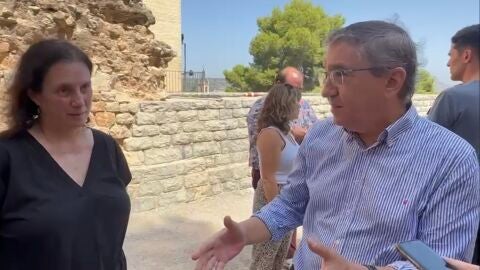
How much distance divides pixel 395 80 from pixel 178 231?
4.95 meters

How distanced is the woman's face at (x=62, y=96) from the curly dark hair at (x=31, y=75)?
24 millimetres

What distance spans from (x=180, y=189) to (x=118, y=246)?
500 cm

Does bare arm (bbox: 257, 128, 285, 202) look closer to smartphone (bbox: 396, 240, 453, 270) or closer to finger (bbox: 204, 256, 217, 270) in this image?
finger (bbox: 204, 256, 217, 270)

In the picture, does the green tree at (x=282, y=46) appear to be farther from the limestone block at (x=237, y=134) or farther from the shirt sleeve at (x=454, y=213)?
the shirt sleeve at (x=454, y=213)

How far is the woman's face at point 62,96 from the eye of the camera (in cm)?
212

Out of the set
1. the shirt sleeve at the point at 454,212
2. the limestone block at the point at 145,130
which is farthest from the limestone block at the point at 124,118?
the shirt sleeve at the point at 454,212

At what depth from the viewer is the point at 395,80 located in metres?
1.51

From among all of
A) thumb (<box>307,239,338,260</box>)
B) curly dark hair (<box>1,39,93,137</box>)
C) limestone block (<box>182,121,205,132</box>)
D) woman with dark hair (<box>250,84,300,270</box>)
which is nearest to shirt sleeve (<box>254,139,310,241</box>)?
thumb (<box>307,239,338,260</box>)

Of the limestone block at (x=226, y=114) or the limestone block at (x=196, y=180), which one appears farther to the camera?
the limestone block at (x=226, y=114)

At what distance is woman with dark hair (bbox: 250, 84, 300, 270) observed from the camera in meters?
3.52

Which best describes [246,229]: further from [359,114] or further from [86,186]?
[86,186]

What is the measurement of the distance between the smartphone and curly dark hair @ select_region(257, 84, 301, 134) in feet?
7.59

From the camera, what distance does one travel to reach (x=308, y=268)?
5.57 ft

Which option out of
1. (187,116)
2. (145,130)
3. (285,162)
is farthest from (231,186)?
(285,162)
